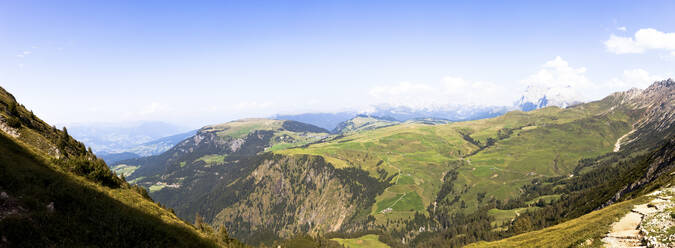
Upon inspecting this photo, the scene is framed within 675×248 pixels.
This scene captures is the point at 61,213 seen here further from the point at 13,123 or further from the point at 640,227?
the point at 640,227

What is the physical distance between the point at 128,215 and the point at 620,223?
3929 inches

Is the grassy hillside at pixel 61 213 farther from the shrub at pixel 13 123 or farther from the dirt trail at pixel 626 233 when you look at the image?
the dirt trail at pixel 626 233

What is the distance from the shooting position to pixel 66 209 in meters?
25.8

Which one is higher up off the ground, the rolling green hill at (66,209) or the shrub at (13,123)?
the shrub at (13,123)

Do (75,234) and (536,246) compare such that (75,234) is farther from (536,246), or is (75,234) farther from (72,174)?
(536,246)

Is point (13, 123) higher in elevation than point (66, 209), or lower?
higher

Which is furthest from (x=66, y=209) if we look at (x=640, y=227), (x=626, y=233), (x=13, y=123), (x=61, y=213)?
(x=640, y=227)

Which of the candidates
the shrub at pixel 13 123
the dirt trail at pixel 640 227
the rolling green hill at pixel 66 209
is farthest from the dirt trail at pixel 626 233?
the shrub at pixel 13 123

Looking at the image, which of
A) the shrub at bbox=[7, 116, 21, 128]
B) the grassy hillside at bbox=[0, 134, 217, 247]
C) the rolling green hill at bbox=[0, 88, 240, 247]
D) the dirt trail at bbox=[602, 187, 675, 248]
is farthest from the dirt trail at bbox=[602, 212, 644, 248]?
the shrub at bbox=[7, 116, 21, 128]

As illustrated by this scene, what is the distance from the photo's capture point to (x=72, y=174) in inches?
1423

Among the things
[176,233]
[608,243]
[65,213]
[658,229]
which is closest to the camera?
[65,213]

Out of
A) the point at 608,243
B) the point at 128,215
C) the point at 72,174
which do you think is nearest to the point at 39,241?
the point at 128,215

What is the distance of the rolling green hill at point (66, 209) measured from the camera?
20.8 m

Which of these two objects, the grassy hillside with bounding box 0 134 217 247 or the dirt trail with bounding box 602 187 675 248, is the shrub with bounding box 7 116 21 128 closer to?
the grassy hillside with bounding box 0 134 217 247
